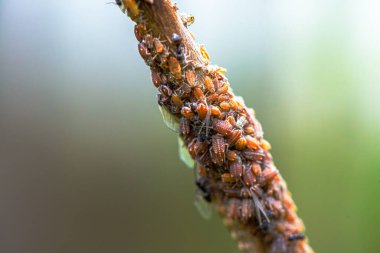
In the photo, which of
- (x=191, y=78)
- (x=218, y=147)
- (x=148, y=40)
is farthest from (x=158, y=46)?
(x=218, y=147)

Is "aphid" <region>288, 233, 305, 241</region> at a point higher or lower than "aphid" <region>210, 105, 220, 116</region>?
lower

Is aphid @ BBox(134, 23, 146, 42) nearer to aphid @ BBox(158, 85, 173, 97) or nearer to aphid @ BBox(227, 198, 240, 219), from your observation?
aphid @ BBox(158, 85, 173, 97)

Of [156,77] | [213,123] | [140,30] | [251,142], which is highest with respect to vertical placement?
[140,30]

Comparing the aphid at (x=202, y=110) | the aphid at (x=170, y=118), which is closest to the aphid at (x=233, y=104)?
the aphid at (x=202, y=110)

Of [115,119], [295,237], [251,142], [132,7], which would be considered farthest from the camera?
[115,119]

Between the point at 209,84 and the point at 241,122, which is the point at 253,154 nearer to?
the point at 241,122

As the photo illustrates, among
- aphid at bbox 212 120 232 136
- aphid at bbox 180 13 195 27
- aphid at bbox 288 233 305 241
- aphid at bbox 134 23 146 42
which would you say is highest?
aphid at bbox 180 13 195 27

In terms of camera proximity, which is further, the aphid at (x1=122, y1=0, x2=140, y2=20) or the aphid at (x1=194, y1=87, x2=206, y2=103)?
the aphid at (x1=194, y1=87, x2=206, y2=103)

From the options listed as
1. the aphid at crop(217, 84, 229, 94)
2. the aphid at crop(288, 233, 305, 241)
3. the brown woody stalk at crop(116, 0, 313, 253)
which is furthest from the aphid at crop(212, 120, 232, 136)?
the aphid at crop(288, 233, 305, 241)
